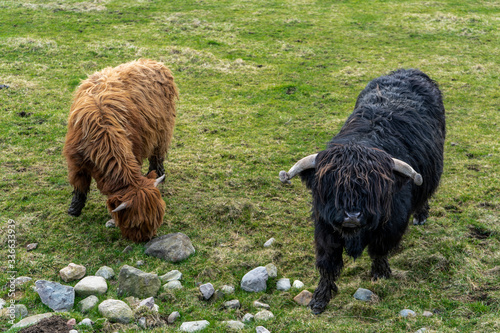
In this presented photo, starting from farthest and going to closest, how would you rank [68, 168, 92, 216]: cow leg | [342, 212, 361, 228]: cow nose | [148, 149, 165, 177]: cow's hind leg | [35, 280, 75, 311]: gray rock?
[148, 149, 165, 177]: cow's hind leg, [68, 168, 92, 216]: cow leg, [35, 280, 75, 311]: gray rock, [342, 212, 361, 228]: cow nose

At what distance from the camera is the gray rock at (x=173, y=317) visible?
4.22 metres

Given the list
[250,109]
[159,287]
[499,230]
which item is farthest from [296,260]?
[250,109]

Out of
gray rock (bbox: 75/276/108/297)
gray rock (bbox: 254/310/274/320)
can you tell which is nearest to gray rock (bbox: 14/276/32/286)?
gray rock (bbox: 75/276/108/297)

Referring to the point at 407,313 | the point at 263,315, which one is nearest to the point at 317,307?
the point at 263,315

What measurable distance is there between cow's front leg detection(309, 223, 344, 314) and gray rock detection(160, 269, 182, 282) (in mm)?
1465

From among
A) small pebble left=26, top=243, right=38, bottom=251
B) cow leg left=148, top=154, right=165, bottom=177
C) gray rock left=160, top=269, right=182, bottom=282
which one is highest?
cow leg left=148, top=154, right=165, bottom=177

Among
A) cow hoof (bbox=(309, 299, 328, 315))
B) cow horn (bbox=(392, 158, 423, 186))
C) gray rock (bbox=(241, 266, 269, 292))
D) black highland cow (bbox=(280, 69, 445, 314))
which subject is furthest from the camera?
gray rock (bbox=(241, 266, 269, 292))

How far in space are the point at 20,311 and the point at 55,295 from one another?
1.05 ft

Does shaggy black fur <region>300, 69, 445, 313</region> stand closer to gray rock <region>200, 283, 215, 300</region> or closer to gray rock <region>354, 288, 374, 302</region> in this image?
gray rock <region>354, 288, 374, 302</region>

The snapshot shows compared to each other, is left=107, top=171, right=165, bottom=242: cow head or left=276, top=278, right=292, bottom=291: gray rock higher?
left=107, top=171, right=165, bottom=242: cow head

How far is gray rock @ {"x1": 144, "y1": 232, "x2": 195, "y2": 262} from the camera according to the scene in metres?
5.29

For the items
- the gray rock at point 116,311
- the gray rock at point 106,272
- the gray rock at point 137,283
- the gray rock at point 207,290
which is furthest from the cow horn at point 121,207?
the gray rock at point 207,290

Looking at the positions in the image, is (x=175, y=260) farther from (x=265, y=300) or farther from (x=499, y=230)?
(x=499, y=230)

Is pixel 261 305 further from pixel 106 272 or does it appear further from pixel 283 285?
pixel 106 272
